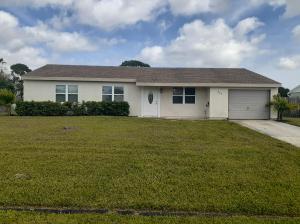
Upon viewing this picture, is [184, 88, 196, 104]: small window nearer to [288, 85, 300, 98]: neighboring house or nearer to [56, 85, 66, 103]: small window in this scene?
[56, 85, 66, 103]: small window

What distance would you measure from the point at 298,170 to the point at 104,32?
752 inches

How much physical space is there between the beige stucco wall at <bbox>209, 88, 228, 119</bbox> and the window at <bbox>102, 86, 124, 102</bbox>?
616cm

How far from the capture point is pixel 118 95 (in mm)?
21250

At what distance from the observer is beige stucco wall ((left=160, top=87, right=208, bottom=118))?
21062mm

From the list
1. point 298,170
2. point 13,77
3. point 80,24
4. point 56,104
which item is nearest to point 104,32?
point 80,24

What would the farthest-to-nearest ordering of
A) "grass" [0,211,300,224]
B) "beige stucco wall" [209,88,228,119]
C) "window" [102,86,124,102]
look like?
1. "window" [102,86,124,102]
2. "beige stucco wall" [209,88,228,119]
3. "grass" [0,211,300,224]

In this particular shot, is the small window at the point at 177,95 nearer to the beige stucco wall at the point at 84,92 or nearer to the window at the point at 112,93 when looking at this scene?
the beige stucco wall at the point at 84,92

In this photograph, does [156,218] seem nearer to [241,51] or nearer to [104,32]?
[104,32]

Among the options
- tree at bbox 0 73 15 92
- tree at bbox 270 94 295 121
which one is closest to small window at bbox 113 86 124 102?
tree at bbox 270 94 295 121

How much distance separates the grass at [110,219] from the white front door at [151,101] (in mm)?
16656

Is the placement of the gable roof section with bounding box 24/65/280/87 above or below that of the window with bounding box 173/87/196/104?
above

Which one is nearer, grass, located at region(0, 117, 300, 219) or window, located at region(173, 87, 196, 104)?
grass, located at region(0, 117, 300, 219)

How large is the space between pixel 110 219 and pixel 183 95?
1733 cm

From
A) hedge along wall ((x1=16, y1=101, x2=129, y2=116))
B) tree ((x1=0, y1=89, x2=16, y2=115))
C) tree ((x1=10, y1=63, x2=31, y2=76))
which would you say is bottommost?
hedge along wall ((x1=16, y1=101, x2=129, y2=116))
